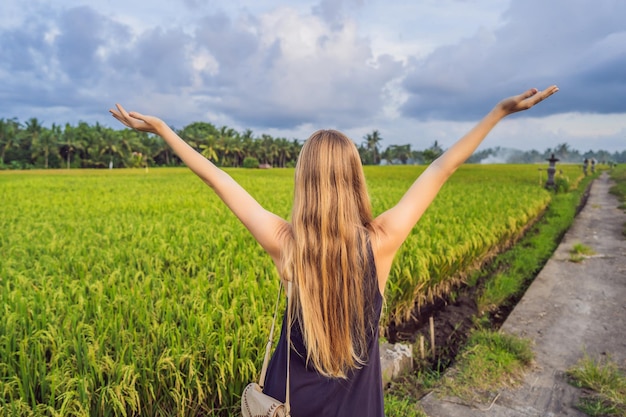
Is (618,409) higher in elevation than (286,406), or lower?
lower

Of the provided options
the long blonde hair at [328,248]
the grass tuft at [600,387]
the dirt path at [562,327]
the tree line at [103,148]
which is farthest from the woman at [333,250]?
the tree line at [103,148]

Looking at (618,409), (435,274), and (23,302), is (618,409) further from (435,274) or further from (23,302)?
(23,302)

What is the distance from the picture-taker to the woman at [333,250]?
136cm

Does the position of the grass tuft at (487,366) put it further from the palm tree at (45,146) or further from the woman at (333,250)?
the palm tree at (45,146)

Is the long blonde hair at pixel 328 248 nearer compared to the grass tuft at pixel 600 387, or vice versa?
the long blonde hair at pixel 328 248

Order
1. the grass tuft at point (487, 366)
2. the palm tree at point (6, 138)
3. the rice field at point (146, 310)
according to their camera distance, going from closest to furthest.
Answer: the rice field at point (146, 310)
the grass tuft at point (487, 366)
the palm tree at point (6, 138)

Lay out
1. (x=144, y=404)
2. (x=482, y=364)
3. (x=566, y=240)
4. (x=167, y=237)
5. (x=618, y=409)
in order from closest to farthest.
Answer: (x=144, y=404) < (x=618, y=409) < (x=482, y=364) < (x=167, y=237) < (x=566, y=240)

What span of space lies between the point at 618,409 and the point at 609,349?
1.19 m

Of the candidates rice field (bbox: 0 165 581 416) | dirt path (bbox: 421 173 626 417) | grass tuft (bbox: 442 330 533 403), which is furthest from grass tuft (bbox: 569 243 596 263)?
grass tuft (bbox: 442 330 533 403)

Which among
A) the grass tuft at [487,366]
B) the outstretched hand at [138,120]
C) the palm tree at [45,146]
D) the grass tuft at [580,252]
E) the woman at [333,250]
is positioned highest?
the palm tree at [45,146]

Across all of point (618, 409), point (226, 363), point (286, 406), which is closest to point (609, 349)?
point (618, 409)

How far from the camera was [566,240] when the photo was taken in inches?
341

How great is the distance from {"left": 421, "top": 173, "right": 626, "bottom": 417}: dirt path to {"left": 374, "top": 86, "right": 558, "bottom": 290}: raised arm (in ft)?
5.96

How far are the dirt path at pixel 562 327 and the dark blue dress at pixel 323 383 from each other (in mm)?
1521
